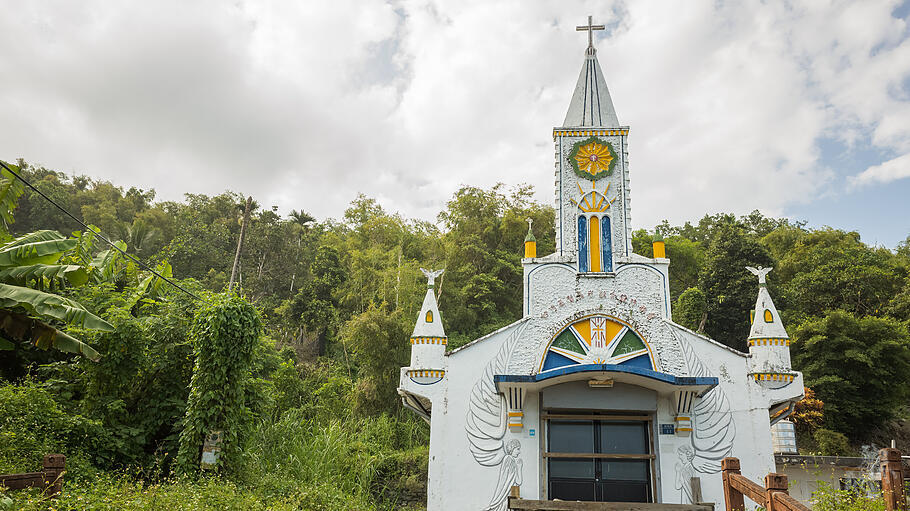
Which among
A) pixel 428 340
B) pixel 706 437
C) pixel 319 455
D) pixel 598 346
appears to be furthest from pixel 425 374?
pixel 706 437

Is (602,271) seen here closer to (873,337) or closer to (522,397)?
(522,397)

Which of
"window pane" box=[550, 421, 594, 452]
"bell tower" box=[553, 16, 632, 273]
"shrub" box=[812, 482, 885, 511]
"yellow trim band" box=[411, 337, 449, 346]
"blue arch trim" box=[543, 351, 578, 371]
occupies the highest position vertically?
"bell tower" box=[553, 16, 632, 273]

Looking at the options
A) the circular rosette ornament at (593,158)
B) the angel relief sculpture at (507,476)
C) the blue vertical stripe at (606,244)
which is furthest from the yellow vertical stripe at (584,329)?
the circular rosette ornament at (593,158)

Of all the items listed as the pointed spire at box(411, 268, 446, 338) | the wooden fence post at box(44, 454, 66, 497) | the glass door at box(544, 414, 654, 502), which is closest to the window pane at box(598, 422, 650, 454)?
the glass door at box(544, 414, 654, 502)

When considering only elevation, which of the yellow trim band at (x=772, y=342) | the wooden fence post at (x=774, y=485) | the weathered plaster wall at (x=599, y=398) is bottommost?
the wooden fence post at (x=774, y=485)

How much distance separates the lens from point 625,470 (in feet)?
30.5

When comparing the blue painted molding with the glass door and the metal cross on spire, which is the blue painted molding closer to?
the glass door

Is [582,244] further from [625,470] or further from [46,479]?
[46,479]

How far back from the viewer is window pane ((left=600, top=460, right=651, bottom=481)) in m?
9.27

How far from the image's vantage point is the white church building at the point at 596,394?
9.16 metres

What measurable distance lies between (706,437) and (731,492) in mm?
3604

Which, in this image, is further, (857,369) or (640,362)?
(857,369)

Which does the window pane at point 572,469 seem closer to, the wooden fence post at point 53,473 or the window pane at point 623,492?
the window pane at point 623,492

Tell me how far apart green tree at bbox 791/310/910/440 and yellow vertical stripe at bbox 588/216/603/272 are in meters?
12.0
